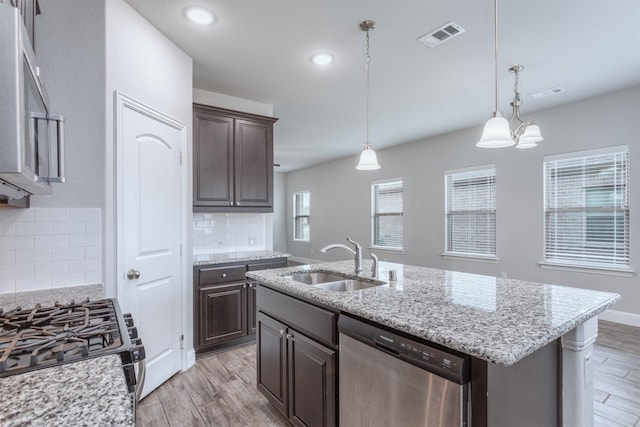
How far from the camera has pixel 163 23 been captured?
2.40 metres

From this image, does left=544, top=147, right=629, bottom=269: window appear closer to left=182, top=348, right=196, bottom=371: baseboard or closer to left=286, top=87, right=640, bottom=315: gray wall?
left=286, top=87, right=640, bottom=315: gray wall

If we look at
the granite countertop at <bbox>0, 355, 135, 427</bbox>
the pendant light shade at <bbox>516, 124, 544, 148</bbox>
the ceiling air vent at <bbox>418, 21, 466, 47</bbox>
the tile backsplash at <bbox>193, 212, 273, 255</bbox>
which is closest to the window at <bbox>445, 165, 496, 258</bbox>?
the pendant light shade at <bbox>516, 124, 544, 148</bbox>

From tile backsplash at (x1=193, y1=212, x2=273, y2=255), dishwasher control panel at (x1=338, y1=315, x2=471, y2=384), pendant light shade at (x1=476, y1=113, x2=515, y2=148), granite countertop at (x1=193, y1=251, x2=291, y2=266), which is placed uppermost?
pendant light shade at (x1=476, y1=113, x2=515, y2=148)

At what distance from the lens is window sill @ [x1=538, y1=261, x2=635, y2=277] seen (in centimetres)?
374

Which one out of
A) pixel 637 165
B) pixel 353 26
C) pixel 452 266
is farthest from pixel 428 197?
pixel 353 26

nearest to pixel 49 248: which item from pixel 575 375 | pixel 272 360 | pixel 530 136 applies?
pixel 272 360

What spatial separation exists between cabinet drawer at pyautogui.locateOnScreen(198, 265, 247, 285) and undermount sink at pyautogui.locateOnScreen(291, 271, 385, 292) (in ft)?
3.61

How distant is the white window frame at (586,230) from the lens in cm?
376

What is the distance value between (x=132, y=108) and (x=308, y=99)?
7.35ft

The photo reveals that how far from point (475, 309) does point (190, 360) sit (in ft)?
8.18

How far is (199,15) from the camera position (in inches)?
90.9

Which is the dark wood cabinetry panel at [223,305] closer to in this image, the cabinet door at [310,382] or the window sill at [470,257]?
the cabinet door at [310,382]

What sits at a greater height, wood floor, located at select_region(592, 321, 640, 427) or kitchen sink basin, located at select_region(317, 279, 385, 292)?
kitchen sink basin, located at select_region(317, 279, 385, 292)

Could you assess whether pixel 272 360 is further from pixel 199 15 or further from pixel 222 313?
pixel 199 15
